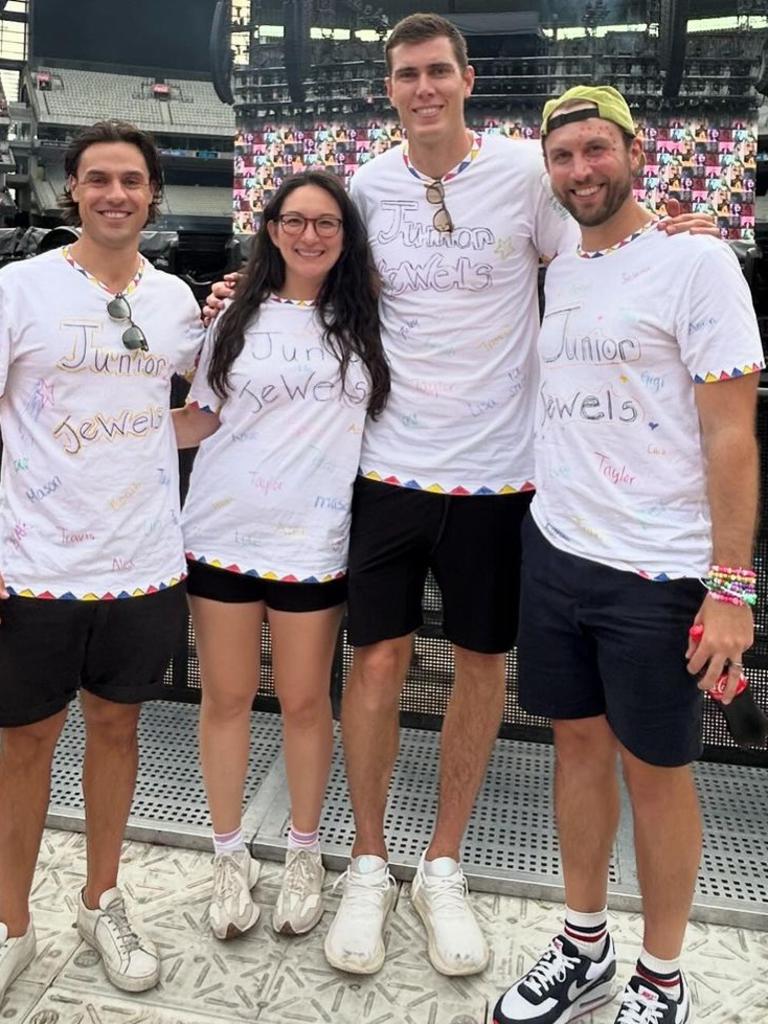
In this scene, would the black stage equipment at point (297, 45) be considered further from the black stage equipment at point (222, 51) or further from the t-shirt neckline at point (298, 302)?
the t-shirt neckline at point (298, 302)

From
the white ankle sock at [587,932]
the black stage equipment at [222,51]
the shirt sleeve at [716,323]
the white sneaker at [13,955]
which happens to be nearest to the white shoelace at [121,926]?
the white sneaker at [13,955]

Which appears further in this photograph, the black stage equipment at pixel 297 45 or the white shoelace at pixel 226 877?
the black stage equipment at pixel 297 45

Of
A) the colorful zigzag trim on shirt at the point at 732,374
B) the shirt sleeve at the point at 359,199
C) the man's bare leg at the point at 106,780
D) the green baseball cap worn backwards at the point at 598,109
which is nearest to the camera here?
the colorful zigzag trim on shirt at the point at 732,374

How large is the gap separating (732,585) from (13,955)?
4.83ft

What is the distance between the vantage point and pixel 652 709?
1384 millimetres

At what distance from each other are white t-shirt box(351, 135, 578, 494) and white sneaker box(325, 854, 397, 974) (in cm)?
83

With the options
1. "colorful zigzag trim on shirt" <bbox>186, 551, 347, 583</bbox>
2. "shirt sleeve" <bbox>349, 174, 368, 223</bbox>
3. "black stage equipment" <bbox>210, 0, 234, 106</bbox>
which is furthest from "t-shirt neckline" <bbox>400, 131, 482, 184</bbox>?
"black stage equipment" <bbox>210, 0, 234, 106</bbox>

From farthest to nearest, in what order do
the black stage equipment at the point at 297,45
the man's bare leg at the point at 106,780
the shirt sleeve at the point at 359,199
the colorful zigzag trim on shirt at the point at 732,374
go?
the black stage equipment at the point at 297,45, the shirt sleeve at the point at 359,199, the man's bare leg at the point at 106,780, the colorful zigzag trim on shirt at the point at 732,374

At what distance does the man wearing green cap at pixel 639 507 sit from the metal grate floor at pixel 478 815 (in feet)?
1.34

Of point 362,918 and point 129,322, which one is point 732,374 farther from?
point 362,918

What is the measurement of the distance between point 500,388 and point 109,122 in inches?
35.4

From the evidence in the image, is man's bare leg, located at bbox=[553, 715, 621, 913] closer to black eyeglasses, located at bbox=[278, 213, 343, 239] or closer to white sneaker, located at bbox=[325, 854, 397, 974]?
white sneaker, located at bbox=[325, 854, 397, 974]

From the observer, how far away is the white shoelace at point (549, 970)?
5.02ft

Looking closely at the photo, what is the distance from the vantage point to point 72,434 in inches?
58.6
